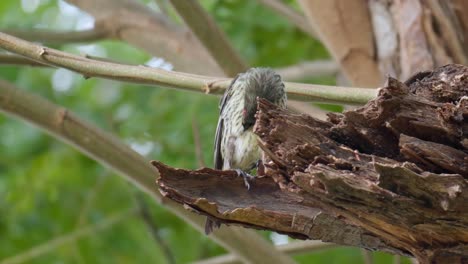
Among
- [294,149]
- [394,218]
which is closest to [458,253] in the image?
[394,218]

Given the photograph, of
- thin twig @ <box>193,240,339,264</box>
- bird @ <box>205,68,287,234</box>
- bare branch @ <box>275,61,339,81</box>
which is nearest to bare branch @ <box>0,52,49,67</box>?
bird @ <box>205,68,287,234</box>

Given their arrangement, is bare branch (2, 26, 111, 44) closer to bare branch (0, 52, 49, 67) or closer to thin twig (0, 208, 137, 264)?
bare branch (0, 52, 49, 67)

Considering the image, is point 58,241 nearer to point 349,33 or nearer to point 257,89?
point 257,89

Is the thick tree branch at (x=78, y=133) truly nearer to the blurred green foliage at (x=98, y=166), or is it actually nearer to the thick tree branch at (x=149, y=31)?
the thick tree branch at (x=149, y=31)

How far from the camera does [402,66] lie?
5543 mm

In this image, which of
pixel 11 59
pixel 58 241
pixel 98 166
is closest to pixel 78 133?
pixel 11 59

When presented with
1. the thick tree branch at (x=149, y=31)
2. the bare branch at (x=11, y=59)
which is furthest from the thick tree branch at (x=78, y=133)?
the thick tree branch at (x=149, y=31)

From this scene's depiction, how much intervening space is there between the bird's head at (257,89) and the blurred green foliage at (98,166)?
163 cm

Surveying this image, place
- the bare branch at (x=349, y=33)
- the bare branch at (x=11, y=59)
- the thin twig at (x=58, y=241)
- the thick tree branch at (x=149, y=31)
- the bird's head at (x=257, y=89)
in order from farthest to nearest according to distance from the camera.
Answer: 1. the thin twig at (x=58, y=241)
2. the thick tree branch at (x=149, y=31)
3. the bare branch at (x=349, y=33)
4. the bird's head at (x=257, y=89)
5. the bare branch at (x=11, y=59)

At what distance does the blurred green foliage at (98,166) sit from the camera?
7.00 metres

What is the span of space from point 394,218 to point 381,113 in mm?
383

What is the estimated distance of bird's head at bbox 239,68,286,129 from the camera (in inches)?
197

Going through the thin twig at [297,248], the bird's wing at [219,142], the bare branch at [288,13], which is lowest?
the thin twig at [297,248]

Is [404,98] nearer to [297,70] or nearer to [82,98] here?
[297,70]
